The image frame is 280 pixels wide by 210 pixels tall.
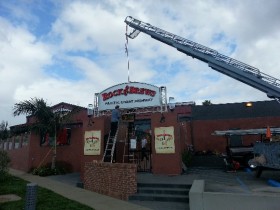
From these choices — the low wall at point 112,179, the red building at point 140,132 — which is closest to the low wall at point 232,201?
the low wall at point 112,179

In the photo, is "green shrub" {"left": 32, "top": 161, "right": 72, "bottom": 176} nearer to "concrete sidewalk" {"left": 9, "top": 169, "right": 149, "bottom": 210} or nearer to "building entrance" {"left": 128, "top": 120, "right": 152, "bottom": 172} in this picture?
"concrete sidewalk" {"left": 9, "top": 169, "right": 149, "bottom": 210}

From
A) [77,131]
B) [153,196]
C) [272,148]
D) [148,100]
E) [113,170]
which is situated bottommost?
[153,196]

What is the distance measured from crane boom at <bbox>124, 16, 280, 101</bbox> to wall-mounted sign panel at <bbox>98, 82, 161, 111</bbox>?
5127 mm

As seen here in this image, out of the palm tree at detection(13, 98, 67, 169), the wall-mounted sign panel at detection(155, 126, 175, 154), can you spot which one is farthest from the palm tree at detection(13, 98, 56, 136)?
the wall-mounted sign panel at detection(155, 126, 175, 154)

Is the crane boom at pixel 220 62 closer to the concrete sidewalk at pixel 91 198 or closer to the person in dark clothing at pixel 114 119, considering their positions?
the person in dark clothing at pixel 114 119

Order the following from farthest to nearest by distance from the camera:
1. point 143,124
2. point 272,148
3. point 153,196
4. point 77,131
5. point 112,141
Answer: point 143,124 < point 77,131 < point 112,141 < point 272,148 < point 153,196

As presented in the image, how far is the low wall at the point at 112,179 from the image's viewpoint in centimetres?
1208

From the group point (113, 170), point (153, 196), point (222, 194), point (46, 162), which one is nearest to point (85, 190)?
point (113, 170)

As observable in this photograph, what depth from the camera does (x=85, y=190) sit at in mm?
13273

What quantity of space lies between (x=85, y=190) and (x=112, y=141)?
370 cm

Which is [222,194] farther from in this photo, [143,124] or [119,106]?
[143,124]

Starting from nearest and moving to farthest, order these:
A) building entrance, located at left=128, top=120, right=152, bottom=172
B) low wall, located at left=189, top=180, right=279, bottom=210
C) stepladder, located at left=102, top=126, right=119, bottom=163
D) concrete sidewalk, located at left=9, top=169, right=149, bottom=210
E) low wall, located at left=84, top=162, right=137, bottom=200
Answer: low wall, located at left=189, top=180, right=279, bottom=210
concrete sidewalk, located at left=9, top=169, right=149, bottom=210
low wall, located at left=84, top=162, right=137, bottom=200
stepladder, located at left=102, top=126, right=119, bottom=163
building entrance, located at left=128, top=120, right=152, bottom=172

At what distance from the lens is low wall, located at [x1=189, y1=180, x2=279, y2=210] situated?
Answer: 8678 mm

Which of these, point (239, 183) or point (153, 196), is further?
point (239, 183)
